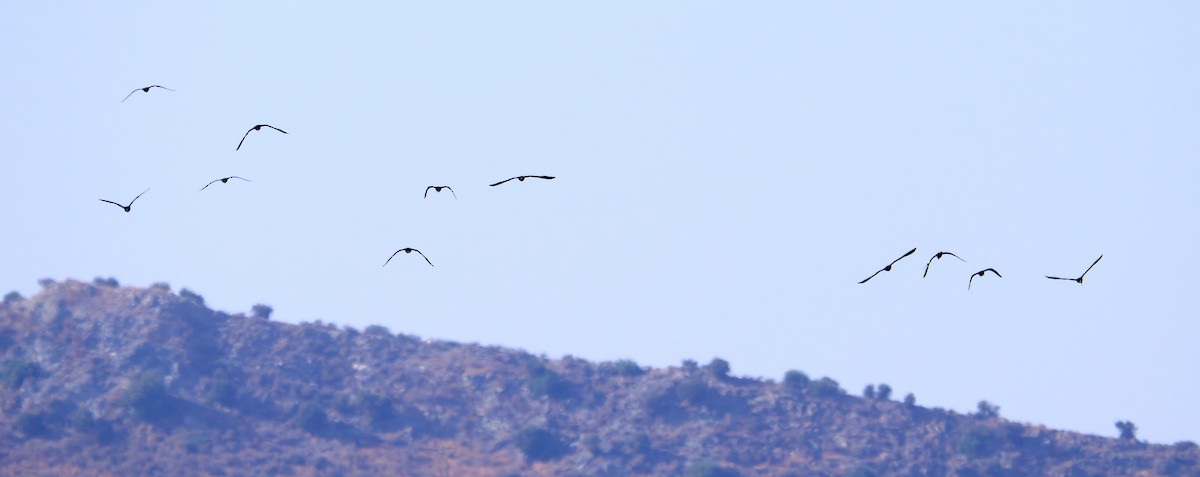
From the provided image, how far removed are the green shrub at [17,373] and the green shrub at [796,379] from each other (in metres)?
66.9

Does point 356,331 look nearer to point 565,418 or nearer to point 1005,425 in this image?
point 565,418

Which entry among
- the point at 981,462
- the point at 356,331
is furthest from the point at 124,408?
the point at 981,462

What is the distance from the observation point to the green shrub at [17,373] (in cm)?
14438

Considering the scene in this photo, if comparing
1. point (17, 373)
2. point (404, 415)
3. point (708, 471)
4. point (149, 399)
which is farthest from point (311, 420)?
point (708, 471)

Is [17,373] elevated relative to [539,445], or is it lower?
elevated

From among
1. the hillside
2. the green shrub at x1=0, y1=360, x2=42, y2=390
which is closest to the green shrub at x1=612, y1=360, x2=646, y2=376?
the hillside

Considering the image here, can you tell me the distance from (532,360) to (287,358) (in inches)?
902

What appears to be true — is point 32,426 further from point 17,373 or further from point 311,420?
point 311,420

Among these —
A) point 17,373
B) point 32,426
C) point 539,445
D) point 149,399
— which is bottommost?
point 32,426

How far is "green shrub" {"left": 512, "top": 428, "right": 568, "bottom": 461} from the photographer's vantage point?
5615 inches

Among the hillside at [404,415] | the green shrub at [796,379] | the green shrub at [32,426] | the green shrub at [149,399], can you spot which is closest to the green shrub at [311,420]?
the hillside at [404,415]

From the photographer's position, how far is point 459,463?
14188 cm

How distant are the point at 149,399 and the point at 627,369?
44222 mm

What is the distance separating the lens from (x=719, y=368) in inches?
6358
